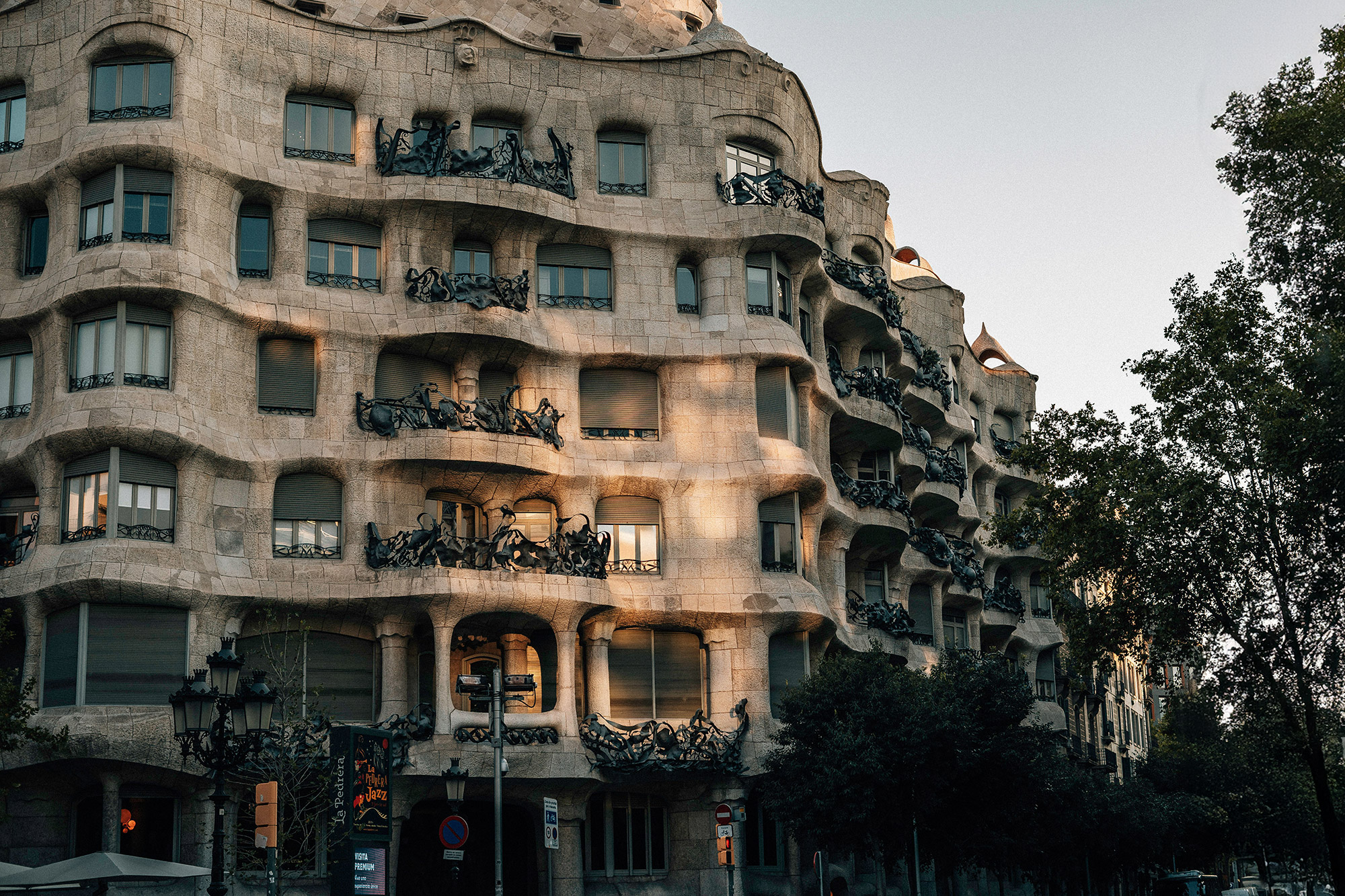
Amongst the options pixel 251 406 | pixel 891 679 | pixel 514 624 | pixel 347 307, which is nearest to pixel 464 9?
pixel 347 307

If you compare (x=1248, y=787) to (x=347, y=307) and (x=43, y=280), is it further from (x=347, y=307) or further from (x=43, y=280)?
(x=43, y=280)

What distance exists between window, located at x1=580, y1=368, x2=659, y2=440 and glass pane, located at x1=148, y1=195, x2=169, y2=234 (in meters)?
11.0

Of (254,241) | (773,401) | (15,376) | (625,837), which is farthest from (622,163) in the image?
(625,837)

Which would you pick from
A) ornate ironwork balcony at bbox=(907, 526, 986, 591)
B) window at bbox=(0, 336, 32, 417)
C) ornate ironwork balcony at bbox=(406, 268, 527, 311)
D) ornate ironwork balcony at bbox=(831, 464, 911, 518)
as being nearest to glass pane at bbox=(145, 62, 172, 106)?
window at bbox=(0, 336, 32, 417)

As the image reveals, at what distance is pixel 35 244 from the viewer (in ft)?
A: 129

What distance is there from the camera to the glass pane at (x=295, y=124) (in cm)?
4066

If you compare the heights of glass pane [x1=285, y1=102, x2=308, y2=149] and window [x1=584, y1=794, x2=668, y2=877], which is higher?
glass pane [x1=285, y1=102, x2=308, y2=149]

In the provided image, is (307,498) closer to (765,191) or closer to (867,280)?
(765,191)

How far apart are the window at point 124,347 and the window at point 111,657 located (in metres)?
5.28

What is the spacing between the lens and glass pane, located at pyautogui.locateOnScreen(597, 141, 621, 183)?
43469mm

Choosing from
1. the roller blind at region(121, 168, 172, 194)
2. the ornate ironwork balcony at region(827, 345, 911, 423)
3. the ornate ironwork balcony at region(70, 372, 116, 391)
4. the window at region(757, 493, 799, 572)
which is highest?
the roller blind at region(121, 168, 172, 194)

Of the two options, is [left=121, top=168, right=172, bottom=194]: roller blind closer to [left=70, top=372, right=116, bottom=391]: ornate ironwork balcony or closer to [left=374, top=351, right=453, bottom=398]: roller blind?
[left=70, top=372, right=116, bottom=391]: ornate ironwork balcony

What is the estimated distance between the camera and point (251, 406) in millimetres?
38469

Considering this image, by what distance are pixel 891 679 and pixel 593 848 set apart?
8.86 metres
